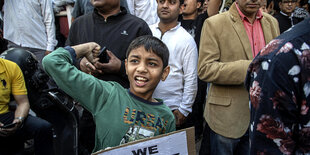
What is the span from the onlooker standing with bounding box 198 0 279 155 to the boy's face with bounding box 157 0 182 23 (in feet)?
2.19

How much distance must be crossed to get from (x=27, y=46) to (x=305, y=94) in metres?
4.56

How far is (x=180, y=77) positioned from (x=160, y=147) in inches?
64.4

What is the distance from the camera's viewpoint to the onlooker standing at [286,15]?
A: 525cm

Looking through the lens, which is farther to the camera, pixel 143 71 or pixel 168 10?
pixel 168 10

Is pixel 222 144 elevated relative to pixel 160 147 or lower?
lower

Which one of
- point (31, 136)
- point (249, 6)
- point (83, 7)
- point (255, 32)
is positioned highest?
point (249, 6)

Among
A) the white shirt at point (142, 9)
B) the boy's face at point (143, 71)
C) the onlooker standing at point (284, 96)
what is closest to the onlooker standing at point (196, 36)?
the white shirt at point (142, 9)

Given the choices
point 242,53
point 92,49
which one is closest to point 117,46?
point 92,49

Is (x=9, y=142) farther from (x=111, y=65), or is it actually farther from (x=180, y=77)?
(x=180, y=77)

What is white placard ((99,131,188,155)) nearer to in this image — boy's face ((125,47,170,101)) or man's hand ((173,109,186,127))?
boy's face ((125,47,170,101))

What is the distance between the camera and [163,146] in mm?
1536

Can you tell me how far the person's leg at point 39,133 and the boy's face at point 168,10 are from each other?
1846 mm

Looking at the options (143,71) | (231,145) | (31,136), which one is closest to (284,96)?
(143,71)

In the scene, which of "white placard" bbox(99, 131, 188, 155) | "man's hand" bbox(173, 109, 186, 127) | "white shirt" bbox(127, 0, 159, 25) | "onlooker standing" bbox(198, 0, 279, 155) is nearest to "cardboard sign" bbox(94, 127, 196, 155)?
A: "white placard" bbox(99, 131, 188, 155)
